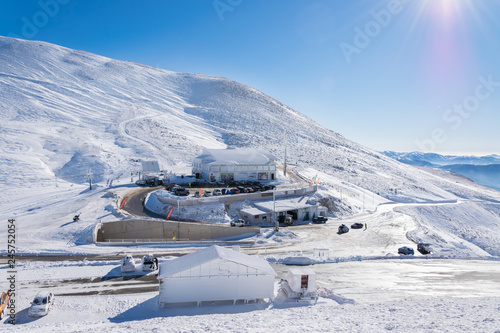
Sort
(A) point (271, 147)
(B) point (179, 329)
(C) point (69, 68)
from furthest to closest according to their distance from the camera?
(C) point (69, 68)
(A) point (271, 147)
(B) point (179, 329)

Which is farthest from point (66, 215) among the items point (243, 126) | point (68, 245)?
point (243, 126)

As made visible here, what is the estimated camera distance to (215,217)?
44938 millimetres

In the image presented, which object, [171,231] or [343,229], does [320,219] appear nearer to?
[343,229]

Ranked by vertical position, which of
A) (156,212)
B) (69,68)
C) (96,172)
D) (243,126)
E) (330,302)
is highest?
(69,68)

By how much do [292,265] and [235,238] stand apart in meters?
10.9

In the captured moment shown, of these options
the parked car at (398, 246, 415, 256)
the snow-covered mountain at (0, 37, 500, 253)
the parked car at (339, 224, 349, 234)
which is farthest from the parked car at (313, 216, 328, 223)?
the parked car at (398, 246, 415, 256)

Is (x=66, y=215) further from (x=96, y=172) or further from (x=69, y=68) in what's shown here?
(x=69, y=68)

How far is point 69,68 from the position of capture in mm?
167875

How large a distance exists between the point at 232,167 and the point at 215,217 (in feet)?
63.1

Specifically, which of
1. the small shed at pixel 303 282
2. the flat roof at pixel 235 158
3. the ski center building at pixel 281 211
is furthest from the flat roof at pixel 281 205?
the small shed at pixel 303 282

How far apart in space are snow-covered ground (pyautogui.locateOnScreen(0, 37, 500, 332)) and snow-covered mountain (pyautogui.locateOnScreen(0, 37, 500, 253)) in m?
0.57

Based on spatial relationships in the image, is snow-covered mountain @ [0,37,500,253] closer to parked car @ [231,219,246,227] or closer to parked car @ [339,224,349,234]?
parked car @ [339,224,349,234]

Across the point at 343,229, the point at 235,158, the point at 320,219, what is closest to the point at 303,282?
the point at 343,229

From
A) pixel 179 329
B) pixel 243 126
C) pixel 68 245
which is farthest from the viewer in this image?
pixel 243 126
